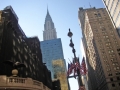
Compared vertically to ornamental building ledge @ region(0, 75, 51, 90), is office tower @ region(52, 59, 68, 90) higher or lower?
higher

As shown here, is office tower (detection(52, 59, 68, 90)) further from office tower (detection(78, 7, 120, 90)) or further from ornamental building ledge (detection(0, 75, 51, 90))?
ornamental building ledge (detection(0, 75, 51, 90))

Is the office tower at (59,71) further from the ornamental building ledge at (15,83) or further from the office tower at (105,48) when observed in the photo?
the ornamental building ledge at (15,83)

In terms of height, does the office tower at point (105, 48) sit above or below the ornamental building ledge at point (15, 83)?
above

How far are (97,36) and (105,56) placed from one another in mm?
15790

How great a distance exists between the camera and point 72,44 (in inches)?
704

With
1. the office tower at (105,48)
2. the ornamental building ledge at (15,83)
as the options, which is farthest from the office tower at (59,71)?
the ornamental building ledge at (15,83)

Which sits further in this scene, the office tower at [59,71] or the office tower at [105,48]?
the office tower at [59,71]

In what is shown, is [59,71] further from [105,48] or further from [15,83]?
[15,83]

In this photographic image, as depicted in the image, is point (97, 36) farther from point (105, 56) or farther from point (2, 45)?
point (2, 45)

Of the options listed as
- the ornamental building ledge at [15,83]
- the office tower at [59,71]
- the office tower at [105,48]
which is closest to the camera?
the ornamental building ledge at [15,83]

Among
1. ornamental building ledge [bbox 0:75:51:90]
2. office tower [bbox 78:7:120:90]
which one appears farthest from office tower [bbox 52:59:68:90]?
ornamental building ledge [bbox 0:75:51:90]

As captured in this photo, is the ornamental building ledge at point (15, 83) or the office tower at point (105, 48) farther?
the office tower at point (105, 48)

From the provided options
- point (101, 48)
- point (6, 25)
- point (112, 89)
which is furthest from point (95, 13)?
point (6, 25)

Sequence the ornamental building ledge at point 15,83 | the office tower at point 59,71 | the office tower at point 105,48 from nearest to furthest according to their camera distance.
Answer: the ornamental building ledge at point 15,83
the office tower at point 105,48
the office tower at point 59,71
